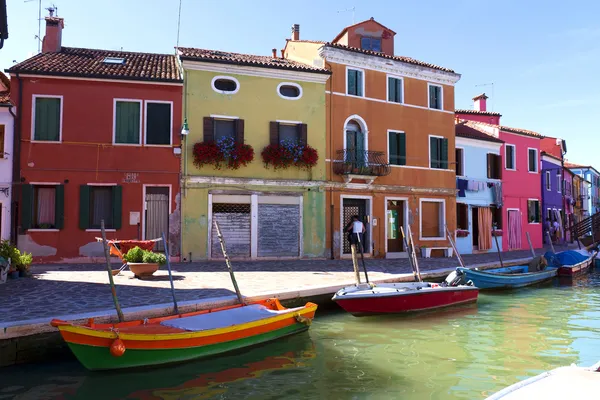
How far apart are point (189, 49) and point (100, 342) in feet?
48.2

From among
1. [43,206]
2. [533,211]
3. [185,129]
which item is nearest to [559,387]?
[185,129]

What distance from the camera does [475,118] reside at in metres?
28.5

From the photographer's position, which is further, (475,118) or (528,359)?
(475,118)

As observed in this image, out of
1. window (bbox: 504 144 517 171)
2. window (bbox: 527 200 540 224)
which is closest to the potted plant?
window (bbox: 504 144 517 171)

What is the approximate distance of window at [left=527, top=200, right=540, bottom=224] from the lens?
26906 mm

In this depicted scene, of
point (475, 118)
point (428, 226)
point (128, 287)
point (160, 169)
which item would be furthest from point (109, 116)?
point (475, 118)

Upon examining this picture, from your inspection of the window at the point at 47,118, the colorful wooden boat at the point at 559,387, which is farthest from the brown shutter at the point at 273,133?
the colorful wooden boat at the point at 559,387

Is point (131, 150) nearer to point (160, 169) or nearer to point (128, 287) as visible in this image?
point (160, 169)

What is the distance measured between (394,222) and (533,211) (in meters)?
11.3

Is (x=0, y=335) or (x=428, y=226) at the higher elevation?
(x=428, y=226)

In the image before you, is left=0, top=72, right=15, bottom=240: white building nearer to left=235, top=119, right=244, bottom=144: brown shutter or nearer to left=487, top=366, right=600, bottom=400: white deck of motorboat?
left=235, top=119, right=244, bottom=144: brown shutter

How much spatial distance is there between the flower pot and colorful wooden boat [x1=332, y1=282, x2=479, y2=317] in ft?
15.0

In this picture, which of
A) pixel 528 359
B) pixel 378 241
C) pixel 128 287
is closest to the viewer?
pixel 528 359

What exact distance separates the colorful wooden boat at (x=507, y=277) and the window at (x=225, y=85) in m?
10.0
